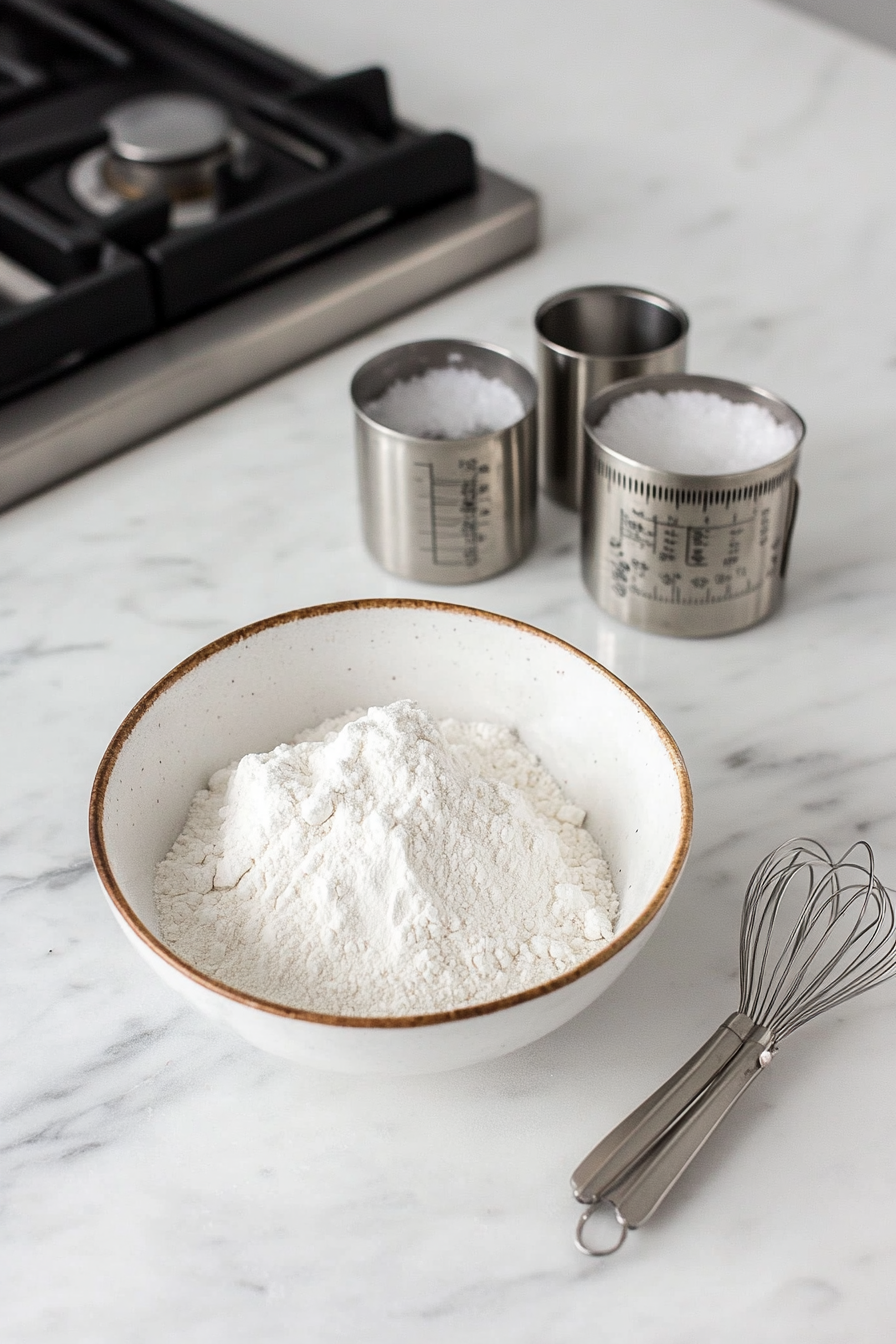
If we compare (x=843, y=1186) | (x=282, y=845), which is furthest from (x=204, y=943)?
(x=843, y=1186)

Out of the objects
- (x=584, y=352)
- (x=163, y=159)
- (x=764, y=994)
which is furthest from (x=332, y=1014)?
(x=163, y=159)

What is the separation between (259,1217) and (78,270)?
666 mm

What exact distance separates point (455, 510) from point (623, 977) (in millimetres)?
310

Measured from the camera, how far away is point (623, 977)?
0.63 meters

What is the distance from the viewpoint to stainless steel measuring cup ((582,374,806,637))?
749mm

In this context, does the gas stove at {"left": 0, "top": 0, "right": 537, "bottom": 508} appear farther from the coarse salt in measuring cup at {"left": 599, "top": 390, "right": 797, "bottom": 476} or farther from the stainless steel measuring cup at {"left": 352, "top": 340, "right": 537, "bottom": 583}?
the coarse salt in measuring cup at {"left": 599, "top": 390, "right": 797, "bottom": 476}

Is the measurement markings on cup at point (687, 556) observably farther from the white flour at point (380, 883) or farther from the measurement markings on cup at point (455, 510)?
the white flour at point (380, 883)

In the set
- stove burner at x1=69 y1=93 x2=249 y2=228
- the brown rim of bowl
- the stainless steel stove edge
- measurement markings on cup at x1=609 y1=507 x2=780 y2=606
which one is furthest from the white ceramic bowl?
stove burner at x1=69 y1=93 x2=249 y2=228

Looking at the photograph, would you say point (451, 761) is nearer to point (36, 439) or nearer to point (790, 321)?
point (36, 439)

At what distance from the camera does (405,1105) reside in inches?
22.9

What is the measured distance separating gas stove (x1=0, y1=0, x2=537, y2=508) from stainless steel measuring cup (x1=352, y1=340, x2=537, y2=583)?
0.59ft

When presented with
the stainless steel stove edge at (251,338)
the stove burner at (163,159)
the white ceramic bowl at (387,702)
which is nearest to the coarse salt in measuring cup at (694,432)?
the white ceramic bowl at (387,702)

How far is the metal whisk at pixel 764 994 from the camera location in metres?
0.53

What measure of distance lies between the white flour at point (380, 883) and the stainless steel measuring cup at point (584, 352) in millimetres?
300
